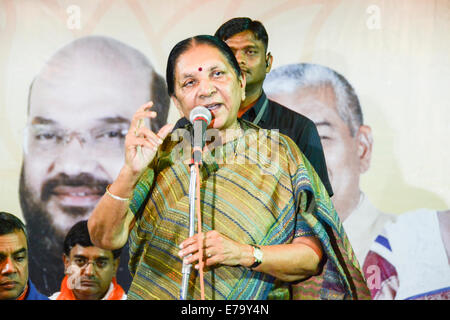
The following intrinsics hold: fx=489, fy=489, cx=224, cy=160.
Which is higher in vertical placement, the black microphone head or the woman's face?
the woman's face

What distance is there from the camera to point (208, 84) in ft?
6.98

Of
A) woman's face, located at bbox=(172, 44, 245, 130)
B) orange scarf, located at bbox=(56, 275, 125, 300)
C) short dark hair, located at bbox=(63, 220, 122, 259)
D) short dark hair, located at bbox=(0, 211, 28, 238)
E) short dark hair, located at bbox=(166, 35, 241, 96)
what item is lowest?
orange scarf, located at bbox=(56, 275, 125, 300)

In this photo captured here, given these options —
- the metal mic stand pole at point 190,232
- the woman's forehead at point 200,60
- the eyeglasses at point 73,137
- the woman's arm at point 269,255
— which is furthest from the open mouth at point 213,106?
the eyeglasses at point 73,137

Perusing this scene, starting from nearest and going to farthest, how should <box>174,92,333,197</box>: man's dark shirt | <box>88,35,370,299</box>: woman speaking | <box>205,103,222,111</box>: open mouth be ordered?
<box>88,35,370,299</box>: woman speaking
<box>205,103,222,111</box>: open mouth
<box>174,92,333,197</box>: man's dark shirt

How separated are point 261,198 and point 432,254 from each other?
1.20m

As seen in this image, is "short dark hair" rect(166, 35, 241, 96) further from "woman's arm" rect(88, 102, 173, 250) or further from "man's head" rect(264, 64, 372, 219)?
"man's head" rect(264, 64, 372, 219)

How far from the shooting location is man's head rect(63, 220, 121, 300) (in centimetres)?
273

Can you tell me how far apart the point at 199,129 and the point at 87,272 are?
1.39 meters

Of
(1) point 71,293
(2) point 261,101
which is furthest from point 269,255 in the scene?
(1) point 71,293

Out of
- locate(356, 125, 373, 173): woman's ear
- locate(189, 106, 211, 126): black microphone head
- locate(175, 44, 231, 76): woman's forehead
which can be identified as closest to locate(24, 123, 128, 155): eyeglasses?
locate(175, 44, 231, 76): woman's forehead

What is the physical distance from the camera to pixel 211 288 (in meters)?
2.01

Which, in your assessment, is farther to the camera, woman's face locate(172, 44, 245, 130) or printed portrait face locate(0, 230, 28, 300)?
printed portrait face locate(0, 230, 28, 300)

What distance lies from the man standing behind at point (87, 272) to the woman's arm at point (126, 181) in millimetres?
811
